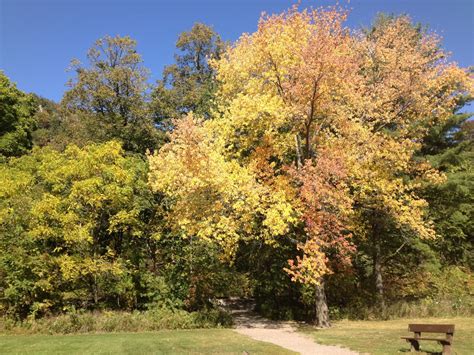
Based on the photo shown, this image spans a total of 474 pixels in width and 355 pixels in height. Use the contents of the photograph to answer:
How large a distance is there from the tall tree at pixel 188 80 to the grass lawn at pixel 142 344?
1639 cm

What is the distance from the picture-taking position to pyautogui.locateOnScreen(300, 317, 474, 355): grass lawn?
10.2 metres

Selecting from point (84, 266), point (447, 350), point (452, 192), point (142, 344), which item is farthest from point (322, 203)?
point (452, 192)

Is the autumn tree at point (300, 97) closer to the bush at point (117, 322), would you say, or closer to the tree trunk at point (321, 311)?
the tree trunk at point (321, 311)

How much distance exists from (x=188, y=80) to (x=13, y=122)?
13.6 metres

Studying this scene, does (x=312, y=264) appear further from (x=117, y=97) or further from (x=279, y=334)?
(x=117, y=97)

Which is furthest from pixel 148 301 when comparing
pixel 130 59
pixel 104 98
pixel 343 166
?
pixel 130 59

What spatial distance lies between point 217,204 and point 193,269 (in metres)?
5.95

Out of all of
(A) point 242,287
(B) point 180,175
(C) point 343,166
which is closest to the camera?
(B) point 180,175

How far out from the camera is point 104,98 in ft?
97.0

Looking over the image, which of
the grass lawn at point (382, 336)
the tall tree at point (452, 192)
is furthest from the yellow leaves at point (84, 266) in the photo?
the tall tree at point (452, 192)

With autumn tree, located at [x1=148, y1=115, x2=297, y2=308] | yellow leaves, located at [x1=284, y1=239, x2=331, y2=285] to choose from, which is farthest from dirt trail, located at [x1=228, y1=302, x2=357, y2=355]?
autumn tree, located at [x1=148, y1=115, x2=297, y2=308]

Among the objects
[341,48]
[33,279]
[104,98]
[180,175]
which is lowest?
[33,279]

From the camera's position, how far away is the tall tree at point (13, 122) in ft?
100

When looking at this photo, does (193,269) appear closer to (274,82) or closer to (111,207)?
(111,207)
